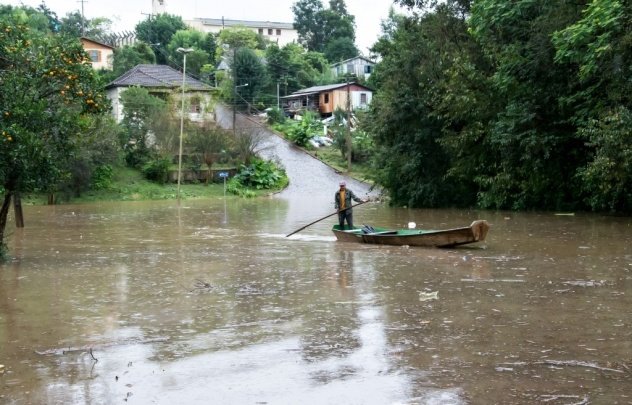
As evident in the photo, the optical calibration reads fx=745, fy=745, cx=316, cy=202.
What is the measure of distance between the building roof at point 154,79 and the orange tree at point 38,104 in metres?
43.1

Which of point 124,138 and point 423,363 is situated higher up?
point 124,138

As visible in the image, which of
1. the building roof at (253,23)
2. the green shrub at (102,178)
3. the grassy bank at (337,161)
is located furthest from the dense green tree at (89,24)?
the green shrub at (102,178)

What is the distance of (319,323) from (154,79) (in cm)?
5403

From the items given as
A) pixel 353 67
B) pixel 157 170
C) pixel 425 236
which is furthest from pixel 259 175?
pixel 353 67

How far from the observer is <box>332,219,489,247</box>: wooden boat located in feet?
56.7

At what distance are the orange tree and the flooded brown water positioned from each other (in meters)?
2.11

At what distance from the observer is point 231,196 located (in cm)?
5103

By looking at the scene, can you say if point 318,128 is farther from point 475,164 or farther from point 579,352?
point 579,352

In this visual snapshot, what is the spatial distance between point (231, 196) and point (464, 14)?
75.1ft

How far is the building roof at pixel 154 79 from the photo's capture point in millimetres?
59875

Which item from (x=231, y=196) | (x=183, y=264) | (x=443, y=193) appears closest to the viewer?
(x=183, y=264)

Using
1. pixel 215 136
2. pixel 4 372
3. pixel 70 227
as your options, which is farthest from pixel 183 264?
pixel 215 136

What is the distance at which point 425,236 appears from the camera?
18.0 m

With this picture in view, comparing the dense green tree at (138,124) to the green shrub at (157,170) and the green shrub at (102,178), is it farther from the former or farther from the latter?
the green shrub at (102,178)
